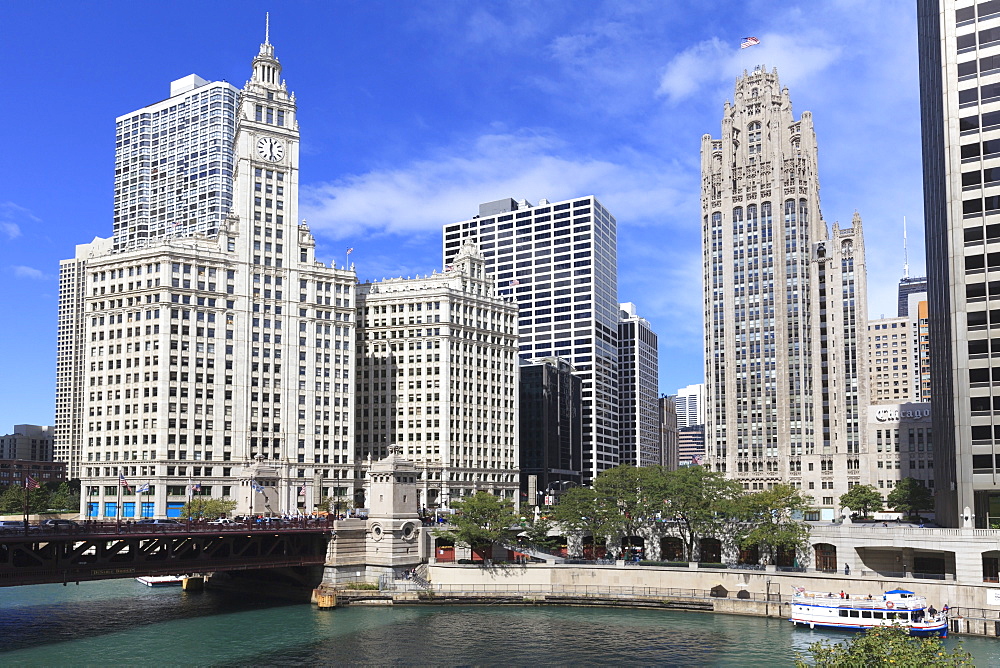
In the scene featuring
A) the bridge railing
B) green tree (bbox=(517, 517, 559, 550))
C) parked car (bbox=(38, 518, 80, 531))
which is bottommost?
green tree (bbox=(517, 517, 559, 550))

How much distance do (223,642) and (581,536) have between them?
214 feet

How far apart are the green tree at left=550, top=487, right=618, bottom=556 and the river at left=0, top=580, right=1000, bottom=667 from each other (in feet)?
79.7

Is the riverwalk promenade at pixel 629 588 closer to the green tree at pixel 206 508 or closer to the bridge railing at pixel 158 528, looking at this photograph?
the bridge railing at pixel 158 528

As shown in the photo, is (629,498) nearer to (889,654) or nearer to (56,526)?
(56,526)

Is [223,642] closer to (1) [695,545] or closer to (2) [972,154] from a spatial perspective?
(1) [695,545]

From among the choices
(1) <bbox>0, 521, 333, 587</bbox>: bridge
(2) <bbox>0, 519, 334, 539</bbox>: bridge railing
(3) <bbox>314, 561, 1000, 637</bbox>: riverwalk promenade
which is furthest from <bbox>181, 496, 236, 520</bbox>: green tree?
(3) <bbox>314, 561, 1000, 637</bbox>: riverwalk promenade

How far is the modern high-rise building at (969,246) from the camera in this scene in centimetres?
12119

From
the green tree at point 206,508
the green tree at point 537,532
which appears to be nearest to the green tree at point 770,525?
the green tree at point 537,532

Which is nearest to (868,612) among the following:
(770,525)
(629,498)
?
(770,525)

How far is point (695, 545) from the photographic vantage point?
472 feet

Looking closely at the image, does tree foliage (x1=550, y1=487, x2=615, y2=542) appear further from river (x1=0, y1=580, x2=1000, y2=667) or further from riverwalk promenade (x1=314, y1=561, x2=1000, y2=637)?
river (x1=0, y1=580, x2=1000, y2=667)

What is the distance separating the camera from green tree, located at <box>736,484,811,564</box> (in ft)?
433

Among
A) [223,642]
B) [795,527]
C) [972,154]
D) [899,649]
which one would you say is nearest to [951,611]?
[795,527]

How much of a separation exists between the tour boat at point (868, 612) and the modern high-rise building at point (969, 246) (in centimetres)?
1469
